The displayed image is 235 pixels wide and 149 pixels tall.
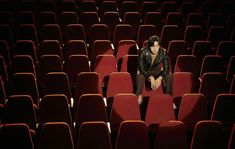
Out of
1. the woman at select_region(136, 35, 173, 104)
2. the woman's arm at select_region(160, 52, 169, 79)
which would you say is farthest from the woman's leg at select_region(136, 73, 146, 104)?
the woman's arm at select_region(160, 52, 169, 79)

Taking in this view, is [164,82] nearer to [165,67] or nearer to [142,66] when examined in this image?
[165,67]

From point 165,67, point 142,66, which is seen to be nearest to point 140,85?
point 142,66

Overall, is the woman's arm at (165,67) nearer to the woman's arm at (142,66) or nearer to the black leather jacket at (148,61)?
the black leather jacket at (148,61)

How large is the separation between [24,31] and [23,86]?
1.14m

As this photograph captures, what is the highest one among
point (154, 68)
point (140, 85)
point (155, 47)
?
point (155, 47)

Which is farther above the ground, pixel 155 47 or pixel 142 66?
pixel 155 47

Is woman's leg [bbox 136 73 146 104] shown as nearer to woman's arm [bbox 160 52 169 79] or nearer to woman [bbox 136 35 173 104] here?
woman [bbox 136 35 173 104]

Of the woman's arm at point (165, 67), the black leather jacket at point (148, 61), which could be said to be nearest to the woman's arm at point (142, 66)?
the black leather jacket at point (148, 61)

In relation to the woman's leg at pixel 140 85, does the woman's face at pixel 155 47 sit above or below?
above

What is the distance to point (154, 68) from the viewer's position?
3834 millimetres

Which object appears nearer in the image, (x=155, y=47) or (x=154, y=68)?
(x=155, y=47)

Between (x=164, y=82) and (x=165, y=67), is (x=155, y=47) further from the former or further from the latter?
(x=164, y=82)

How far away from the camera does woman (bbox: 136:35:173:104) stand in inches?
146

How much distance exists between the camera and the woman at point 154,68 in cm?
372
